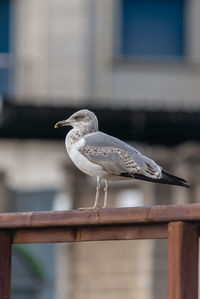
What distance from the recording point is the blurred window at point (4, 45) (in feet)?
78.8

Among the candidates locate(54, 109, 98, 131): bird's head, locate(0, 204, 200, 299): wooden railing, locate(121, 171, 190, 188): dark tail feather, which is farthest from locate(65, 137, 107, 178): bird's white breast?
locate(0, 204, 200, 299): wooden railing

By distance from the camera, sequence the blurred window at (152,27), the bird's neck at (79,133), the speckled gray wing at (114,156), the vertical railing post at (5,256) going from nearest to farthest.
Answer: the vertical railing post at (5,256)
the speckled gray wing at (114,156)
the bird's neck at (79,133)
the blurred window at (152,27)

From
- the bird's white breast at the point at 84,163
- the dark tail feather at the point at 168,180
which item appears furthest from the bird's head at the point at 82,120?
the dark tail feather at the point at 168,180

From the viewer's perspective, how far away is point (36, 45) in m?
24.5

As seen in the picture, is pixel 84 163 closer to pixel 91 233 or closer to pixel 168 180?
pixel 168 180

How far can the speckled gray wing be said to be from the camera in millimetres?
7154

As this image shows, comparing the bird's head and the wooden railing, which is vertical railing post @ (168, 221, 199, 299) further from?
the bird's head

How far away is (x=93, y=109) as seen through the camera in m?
18.9

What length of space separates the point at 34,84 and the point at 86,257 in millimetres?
7507

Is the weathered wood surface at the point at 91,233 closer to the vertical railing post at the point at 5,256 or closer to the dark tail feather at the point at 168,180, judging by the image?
the vertical railing post at the point at 5,256

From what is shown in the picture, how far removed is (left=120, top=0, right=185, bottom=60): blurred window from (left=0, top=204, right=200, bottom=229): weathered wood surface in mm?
18682

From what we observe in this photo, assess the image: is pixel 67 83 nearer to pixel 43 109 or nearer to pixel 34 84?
pixel 34 84

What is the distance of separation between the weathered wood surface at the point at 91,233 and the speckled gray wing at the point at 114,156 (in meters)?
0.67

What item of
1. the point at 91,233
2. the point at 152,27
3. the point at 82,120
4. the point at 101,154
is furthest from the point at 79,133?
the point at 152,27
